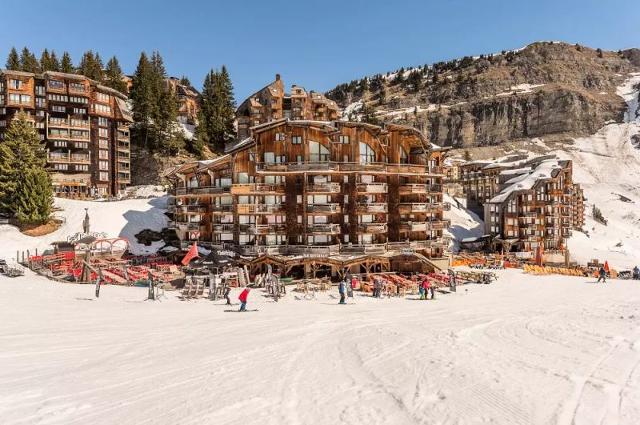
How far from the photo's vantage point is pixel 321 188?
4306cm

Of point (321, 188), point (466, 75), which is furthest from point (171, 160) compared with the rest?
point (466, 75)

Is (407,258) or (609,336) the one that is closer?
(609,336)

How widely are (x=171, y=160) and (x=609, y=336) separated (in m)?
76.5

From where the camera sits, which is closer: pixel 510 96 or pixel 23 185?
pixel 23 185

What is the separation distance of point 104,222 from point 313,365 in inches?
1927

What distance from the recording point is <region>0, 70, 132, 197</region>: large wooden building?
221 feet

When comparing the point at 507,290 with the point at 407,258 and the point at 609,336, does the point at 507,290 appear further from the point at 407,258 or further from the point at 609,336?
the point at 609,336

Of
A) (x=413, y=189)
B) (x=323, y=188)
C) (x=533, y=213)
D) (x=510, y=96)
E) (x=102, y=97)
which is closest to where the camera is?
(x=323, y=188)

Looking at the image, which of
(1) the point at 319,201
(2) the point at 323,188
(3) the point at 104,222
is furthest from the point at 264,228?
(3) the point at 104,222

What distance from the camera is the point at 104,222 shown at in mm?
53469

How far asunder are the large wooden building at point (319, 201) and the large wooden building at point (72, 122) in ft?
109

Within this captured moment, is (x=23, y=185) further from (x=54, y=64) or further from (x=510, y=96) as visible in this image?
(x=510, y=96)

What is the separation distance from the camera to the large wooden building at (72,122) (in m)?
67.4

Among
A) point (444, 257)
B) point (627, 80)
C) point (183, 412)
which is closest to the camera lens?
point (183, 412)
